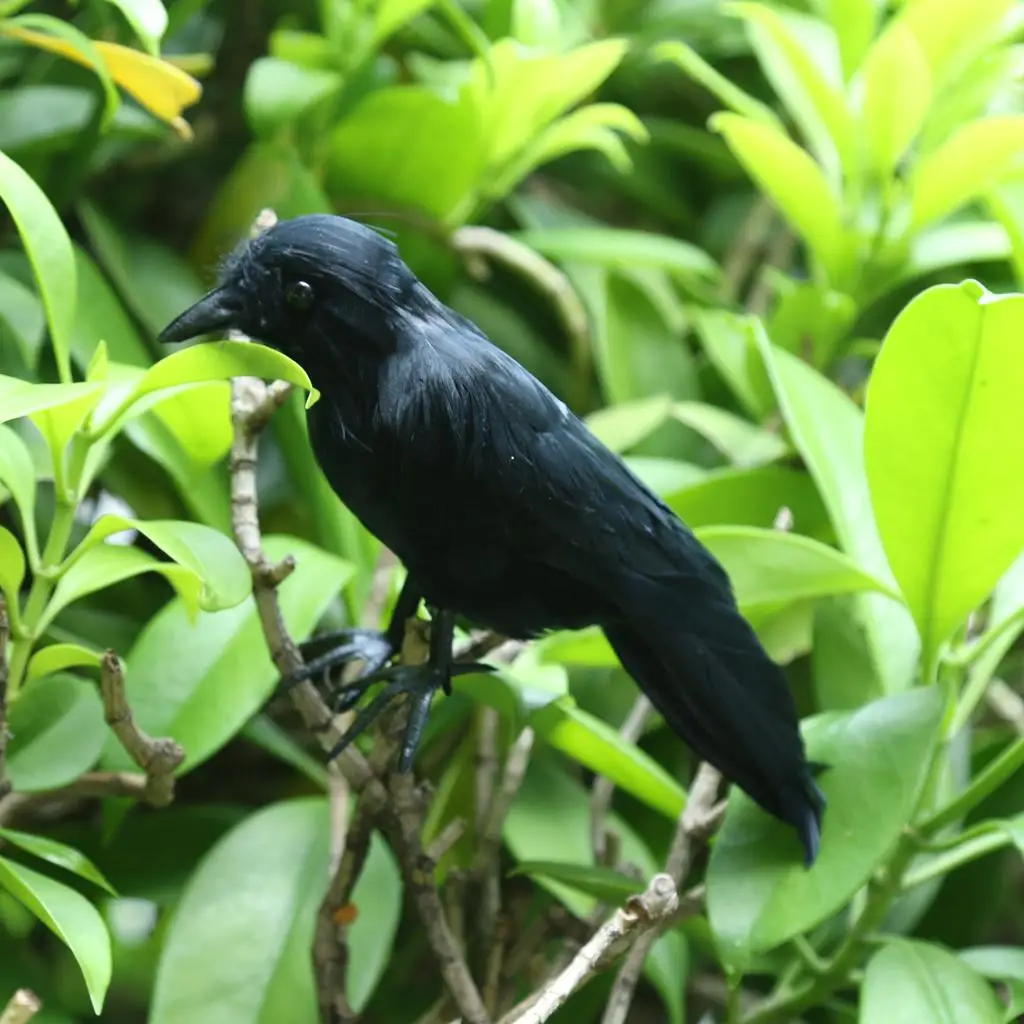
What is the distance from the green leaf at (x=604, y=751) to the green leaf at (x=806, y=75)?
1.86 ft

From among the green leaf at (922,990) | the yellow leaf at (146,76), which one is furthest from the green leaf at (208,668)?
the green leaf at (922,990)

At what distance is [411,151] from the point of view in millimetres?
1171

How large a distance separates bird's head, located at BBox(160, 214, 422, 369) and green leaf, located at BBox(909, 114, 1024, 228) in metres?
0.54

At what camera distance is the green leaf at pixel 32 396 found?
0.63 metres

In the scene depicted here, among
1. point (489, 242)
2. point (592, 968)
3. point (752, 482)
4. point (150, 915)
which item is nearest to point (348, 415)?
point (592, 968)

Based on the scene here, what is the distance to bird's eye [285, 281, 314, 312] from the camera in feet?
2.30

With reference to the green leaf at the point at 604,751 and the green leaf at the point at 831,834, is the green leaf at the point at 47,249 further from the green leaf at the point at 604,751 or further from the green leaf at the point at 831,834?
the green leaf at the point at 831,834

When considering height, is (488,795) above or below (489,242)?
below

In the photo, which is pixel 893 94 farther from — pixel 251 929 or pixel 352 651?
pixel 251 929

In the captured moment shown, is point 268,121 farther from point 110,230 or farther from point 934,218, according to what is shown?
point 934,218

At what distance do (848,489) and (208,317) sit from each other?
0.50 metres

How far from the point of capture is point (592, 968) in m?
0.69

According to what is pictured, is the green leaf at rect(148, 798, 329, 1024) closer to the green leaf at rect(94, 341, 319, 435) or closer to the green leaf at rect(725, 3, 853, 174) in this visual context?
the green leaf at rect(94, 341, 319, 435)

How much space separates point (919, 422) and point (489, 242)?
1.81 feet
